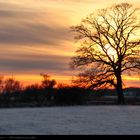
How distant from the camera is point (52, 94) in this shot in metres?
56.6

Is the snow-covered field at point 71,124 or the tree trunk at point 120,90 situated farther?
the tree trunk at point 120,90

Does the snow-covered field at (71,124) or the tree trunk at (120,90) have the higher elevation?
the tree trunk at (120,90)

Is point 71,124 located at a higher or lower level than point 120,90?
lower

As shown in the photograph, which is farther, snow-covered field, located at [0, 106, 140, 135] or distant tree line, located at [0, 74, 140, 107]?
Answer: distant tree line, located at [0, 74, 140, 107]

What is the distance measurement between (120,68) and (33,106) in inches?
572

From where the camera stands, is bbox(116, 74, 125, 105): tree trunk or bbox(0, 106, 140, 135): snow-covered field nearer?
bbox(0, 106, 140, 135): snow-covered field

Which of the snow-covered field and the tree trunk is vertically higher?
the tree trunk

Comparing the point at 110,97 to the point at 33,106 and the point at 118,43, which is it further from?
the point at 33,106

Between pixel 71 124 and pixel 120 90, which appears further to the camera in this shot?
pixel 120 90
